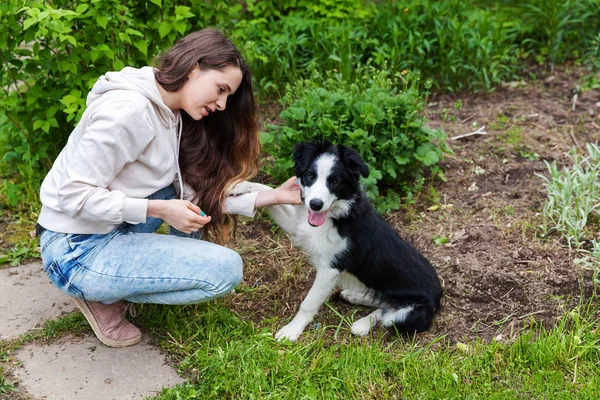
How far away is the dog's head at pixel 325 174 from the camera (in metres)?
3.28

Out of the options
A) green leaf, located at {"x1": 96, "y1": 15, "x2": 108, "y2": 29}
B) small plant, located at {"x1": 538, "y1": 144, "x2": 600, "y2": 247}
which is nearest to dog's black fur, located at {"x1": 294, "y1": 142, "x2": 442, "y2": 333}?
small plant, located at {"x1": 538, "y1": 144, "x2": 600, "y2": 247}

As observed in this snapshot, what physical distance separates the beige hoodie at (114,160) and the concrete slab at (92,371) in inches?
25.1

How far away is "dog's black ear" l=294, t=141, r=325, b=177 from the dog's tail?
2.88ft

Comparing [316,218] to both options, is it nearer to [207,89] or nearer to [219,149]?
[219,149]

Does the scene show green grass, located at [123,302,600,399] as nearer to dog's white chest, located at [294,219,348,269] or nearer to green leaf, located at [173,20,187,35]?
dog's white chest, located at [294,219,348,269]

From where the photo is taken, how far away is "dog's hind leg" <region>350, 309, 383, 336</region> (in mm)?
3605

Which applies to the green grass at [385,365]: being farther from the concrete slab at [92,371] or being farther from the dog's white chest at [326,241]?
the dog's white chest at [326,241]

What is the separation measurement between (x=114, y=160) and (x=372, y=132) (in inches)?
77.2

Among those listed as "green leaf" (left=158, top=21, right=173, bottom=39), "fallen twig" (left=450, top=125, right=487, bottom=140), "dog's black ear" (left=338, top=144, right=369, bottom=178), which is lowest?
"fallen twig" (left=450, top=125, right=487, bottom=140)

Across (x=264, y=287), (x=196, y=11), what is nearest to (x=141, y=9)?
(x=196, y=11)

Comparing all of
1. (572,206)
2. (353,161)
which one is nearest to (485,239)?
(572,206)

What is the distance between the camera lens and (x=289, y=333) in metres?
3.54

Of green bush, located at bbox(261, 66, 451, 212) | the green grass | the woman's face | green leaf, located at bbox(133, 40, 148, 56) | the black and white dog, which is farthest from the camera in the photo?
green bush, located at bbox(261, 66, 451, 212)

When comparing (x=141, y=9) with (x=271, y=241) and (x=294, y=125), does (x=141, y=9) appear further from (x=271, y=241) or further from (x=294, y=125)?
(x=271, y=241)
